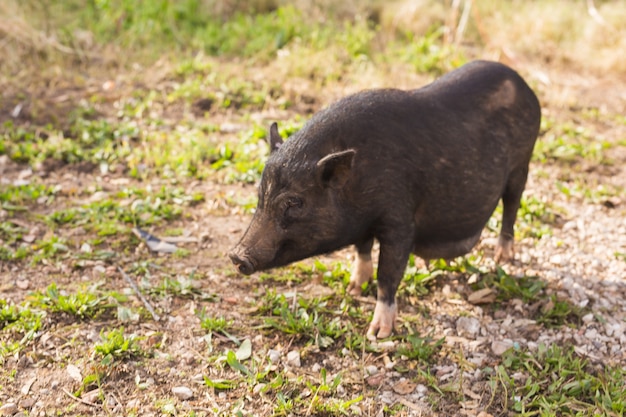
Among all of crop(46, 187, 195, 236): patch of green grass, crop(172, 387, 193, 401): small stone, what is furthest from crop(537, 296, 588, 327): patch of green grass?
crop(46, 187, 195, 236): patch of green grass

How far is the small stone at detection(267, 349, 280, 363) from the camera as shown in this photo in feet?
12.3

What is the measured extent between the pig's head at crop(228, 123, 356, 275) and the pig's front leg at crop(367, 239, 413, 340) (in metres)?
0.33

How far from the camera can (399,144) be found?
12.3 ft

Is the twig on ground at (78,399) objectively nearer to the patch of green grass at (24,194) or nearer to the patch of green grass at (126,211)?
the patch of green grass at (126,211)

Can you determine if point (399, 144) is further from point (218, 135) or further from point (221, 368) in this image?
point (218, 135)

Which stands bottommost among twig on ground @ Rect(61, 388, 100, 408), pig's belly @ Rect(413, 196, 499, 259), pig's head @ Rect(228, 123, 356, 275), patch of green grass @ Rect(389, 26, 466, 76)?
Answer: patch of green grass @ Rect(389, 26, 466, 76)

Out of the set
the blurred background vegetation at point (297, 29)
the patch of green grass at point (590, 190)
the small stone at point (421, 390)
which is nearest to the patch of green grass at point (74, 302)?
the small stone at point (421, 390)

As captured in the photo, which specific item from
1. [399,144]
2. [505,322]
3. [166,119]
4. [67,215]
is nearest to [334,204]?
[399,144]

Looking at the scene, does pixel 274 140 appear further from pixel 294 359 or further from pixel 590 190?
pixel 590 190

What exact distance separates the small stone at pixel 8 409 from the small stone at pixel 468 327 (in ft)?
7.80

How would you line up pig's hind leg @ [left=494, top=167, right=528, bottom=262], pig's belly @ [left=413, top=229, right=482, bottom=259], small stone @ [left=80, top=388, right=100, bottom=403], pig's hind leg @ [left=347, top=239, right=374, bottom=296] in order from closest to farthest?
small stone @ [left=80, top=388, right=100, bottom=403], pig's belly @ [left=413, top=229, right=482, bottom=259], pig's hind leg @ [left=347, top=239, right=374, bottom=296], pig's hind leg @ [left=494, top=167, right=528, bottom=262]

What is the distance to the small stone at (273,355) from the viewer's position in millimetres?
3744

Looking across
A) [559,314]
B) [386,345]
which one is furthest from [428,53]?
[386,345]

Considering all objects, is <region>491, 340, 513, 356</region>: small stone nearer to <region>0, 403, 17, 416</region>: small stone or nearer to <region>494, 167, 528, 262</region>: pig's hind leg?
<region>494, 167, 528, 262</region>: pig's hind leg
